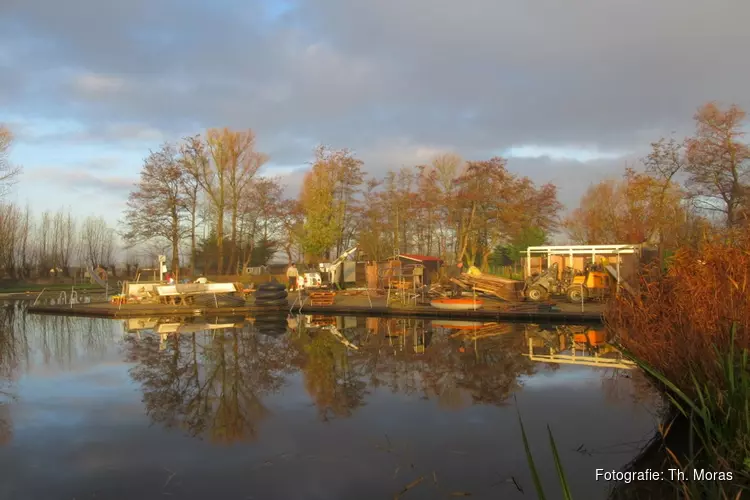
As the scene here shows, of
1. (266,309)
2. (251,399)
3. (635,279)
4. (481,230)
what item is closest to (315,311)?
(266,309)

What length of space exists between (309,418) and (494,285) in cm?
1889

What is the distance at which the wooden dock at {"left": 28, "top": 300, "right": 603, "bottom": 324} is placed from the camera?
20720 mm

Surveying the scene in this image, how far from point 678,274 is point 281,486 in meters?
5.38

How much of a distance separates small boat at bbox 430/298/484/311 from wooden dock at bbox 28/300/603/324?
320 mm

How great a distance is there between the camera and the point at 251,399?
9508 millimetres

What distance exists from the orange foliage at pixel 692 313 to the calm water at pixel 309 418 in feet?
3.76

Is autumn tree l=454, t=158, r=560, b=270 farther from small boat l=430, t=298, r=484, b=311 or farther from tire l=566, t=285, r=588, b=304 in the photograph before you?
small boat l=430, t=298, r=484, b=311

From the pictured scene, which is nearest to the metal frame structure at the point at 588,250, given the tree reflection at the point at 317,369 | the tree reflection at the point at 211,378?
the tree reflection at the point at 317,369

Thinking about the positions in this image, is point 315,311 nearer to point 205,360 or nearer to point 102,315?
point 102,315

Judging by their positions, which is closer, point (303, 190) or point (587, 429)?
point (587, 429)

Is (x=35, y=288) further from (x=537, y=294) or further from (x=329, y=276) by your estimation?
(x=537, y=294)

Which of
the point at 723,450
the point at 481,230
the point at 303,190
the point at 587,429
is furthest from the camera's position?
the point at 303,190

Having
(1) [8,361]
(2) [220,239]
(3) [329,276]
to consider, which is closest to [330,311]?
(1) [8,361]

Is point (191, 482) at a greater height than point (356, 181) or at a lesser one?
lesser
